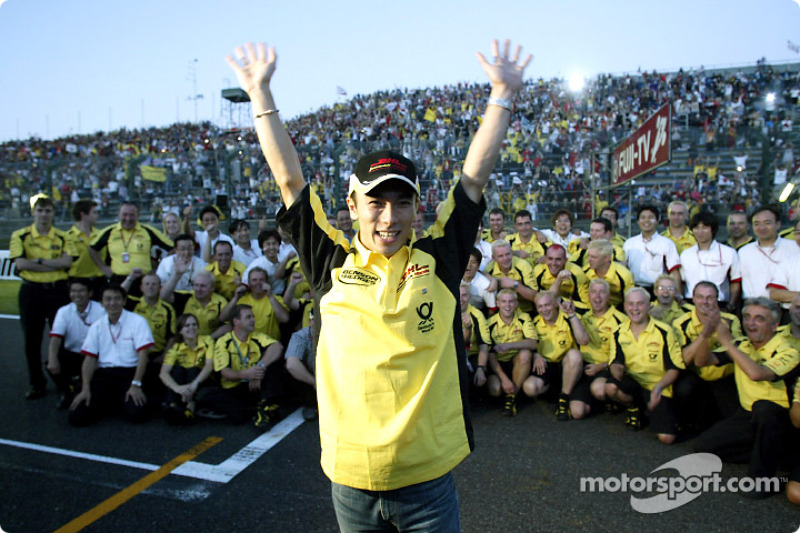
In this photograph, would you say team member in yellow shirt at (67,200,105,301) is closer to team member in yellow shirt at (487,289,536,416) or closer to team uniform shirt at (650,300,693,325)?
team member in yellow shirt at (487,289,536,416)

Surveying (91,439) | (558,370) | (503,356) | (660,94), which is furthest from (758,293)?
(660,94)

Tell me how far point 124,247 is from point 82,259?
54 cm

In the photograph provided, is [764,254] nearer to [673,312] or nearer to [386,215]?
[673,312]

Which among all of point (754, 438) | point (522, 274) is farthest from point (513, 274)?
point (754, 438)

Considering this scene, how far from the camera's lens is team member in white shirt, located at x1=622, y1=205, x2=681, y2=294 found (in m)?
6.32

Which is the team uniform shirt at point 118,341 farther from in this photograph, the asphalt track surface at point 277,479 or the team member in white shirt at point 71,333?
the asphalt track surface at point 277,479

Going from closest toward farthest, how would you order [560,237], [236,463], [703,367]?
[236,463]
[703,367]
[560,237]

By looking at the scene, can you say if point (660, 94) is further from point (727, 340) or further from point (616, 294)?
point (727, 340)

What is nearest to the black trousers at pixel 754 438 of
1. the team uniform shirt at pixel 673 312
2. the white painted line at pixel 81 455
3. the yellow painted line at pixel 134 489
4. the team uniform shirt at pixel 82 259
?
the team uniform shirt at pixel 673 312

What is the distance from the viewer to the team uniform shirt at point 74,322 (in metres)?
5.71

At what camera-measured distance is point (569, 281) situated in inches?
239

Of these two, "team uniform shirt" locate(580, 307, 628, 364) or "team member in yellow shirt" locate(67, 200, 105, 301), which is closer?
"team uniform shirt" locate(580, 307, 628, 364)

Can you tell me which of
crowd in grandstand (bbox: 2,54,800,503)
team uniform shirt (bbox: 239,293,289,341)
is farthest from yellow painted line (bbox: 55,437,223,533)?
team uniform shirt (bbox: 239,293,289,341)

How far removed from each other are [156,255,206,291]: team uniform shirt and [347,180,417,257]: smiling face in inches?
213
